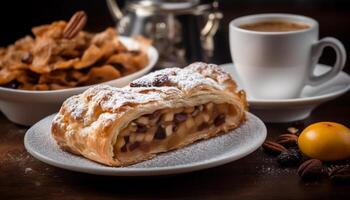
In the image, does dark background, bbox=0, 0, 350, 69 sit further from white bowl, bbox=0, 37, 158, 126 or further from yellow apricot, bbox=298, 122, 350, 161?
yellow apricot, bbox=298, 122, 350, 161

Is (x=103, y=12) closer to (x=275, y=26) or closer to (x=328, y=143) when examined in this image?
(x=275, y=26)

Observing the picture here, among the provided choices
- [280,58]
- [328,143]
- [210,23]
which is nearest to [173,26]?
[210,23]

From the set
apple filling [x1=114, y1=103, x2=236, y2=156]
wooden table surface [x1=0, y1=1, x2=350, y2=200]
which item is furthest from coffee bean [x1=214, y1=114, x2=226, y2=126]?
wooden table surface [x1=0, y1=1, x2=350, y2=200]

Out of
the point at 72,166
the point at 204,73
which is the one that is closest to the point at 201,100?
the point at 204,73

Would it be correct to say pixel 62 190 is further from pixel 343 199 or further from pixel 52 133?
pixel 343 199

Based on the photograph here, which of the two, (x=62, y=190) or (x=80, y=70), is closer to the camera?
(x=62, y=190)

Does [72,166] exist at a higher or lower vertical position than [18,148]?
higher

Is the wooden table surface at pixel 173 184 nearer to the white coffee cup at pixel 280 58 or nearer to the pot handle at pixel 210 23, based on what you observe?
the white coffee cup at pixel 280 58
